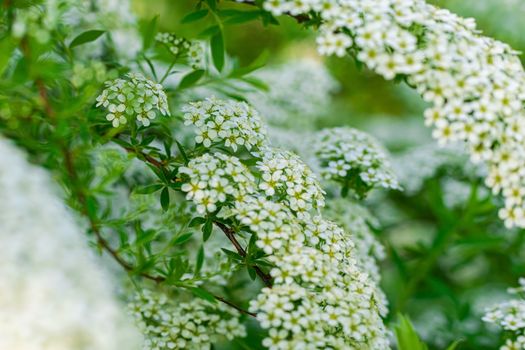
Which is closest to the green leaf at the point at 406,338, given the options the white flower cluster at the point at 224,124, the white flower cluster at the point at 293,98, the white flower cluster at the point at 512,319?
the white flower cluster at the point at 512,319

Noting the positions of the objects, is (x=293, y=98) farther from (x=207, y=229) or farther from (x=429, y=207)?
(x=207, y=229)

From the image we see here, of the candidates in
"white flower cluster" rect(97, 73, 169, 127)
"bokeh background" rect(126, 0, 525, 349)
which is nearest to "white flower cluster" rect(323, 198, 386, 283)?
"bokeh background" rect(126, 0, 525, 349)

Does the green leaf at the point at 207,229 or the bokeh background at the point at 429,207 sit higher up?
the bokeh background at the point at 429,207

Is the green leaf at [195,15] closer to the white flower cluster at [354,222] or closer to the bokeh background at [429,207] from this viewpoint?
the bokeh background at [429,207]

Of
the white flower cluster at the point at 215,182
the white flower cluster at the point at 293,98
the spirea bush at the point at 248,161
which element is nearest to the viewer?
the spirea bush at the point at 248,161

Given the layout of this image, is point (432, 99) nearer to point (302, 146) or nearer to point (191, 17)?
point (191, 17)

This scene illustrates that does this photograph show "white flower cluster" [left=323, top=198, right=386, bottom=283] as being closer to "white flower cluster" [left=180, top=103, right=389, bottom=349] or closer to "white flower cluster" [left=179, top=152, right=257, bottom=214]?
"white flower cluster" [left=180, top=103, right=389, bottom=349]
